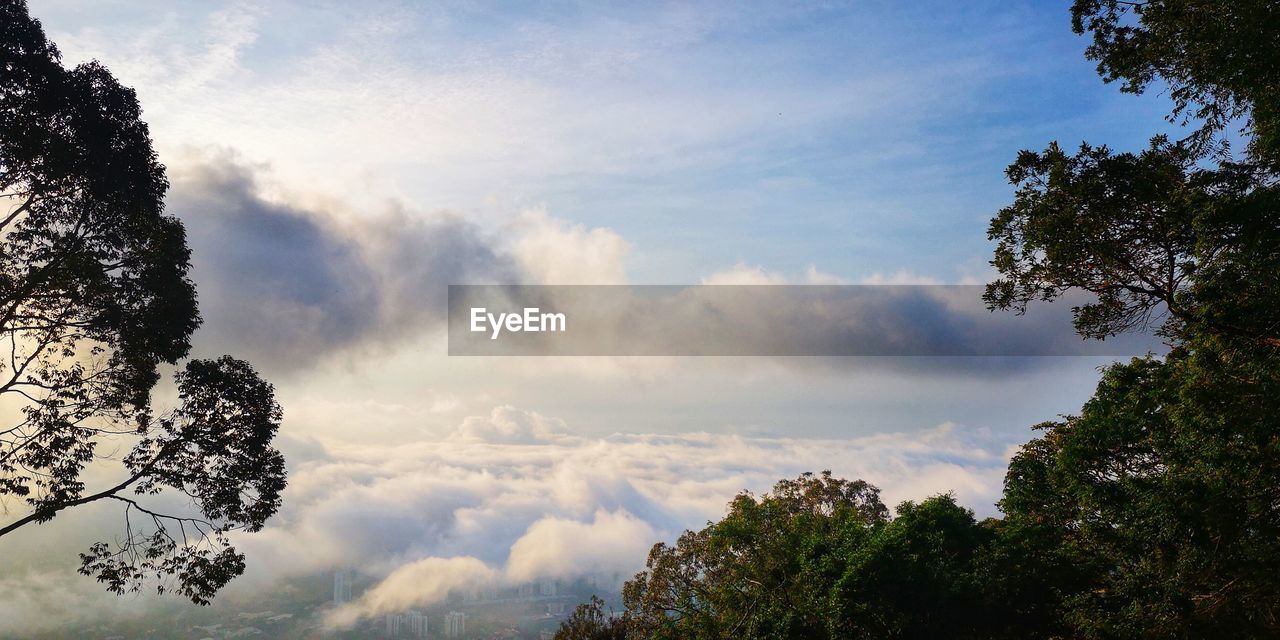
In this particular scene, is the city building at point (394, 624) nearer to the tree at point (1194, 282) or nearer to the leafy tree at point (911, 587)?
the leafy tree at point (911, 587)

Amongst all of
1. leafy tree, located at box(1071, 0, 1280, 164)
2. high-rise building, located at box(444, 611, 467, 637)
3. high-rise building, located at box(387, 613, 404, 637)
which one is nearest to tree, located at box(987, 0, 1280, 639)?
leafy tree, located at box(1071, 0, 1280, 164)

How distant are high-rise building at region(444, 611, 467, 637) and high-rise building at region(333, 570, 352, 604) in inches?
943

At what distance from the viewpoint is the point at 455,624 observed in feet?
543

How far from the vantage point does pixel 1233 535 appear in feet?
38.9

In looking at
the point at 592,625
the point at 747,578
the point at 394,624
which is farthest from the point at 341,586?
the point at 747,578

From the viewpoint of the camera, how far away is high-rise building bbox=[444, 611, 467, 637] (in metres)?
159

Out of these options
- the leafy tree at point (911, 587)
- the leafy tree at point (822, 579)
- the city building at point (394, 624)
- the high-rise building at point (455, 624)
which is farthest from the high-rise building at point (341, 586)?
the leafy tree at point (911, 587)

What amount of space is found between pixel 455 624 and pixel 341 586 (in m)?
37.6

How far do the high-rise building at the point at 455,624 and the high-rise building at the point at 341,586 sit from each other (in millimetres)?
23940

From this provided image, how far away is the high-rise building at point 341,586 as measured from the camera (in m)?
175

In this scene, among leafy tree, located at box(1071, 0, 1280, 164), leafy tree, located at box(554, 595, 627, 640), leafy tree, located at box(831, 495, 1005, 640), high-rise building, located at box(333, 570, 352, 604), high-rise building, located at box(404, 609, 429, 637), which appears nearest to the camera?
leafy tree, located at box(1071, 0, 1280, 164)

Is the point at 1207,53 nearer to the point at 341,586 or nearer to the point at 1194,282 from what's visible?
the point at 1194,282

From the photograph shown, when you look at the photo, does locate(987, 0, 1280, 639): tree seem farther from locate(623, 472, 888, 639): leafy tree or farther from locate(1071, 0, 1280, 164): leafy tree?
locate(623, 472, 888, 639): leafy tree

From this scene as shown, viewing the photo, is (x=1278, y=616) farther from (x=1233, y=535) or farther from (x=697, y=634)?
(x=697, y=634)
